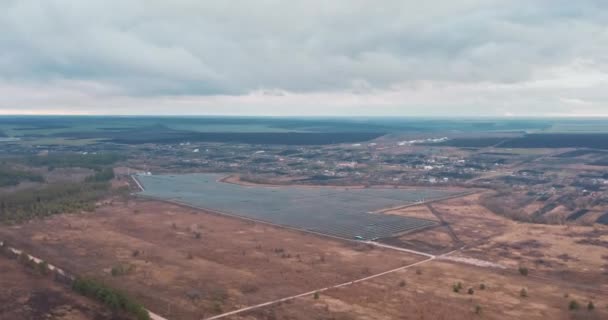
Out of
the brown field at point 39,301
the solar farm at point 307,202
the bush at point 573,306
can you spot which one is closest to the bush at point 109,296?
the brown field at point 39,301

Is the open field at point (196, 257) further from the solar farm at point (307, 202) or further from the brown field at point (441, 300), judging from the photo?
the solar farm at point (307, 202)

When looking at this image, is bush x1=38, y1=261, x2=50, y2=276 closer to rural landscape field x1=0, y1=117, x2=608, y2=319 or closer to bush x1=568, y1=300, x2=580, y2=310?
rural landscape field x1=0, y1=117, x2=608, y2=319

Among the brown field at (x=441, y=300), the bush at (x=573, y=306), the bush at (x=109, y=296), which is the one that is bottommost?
the brown field at (x=441, y=300)

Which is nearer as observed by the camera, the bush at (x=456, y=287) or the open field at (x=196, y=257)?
the open field at (x=196, y=257)

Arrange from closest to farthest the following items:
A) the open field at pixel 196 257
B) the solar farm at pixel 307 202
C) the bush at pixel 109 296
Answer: the bush at pixel 109 296
the open field at pixel 196 257
the solar farm at pixel 307 202

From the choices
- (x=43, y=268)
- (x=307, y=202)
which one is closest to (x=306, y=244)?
(x=43, y=268)

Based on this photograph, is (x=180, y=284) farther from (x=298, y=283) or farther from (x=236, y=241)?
(x=236, y=241)

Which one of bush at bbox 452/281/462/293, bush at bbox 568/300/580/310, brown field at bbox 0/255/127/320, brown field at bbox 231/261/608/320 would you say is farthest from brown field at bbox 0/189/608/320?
brown field at bbox 0/255/127/320
